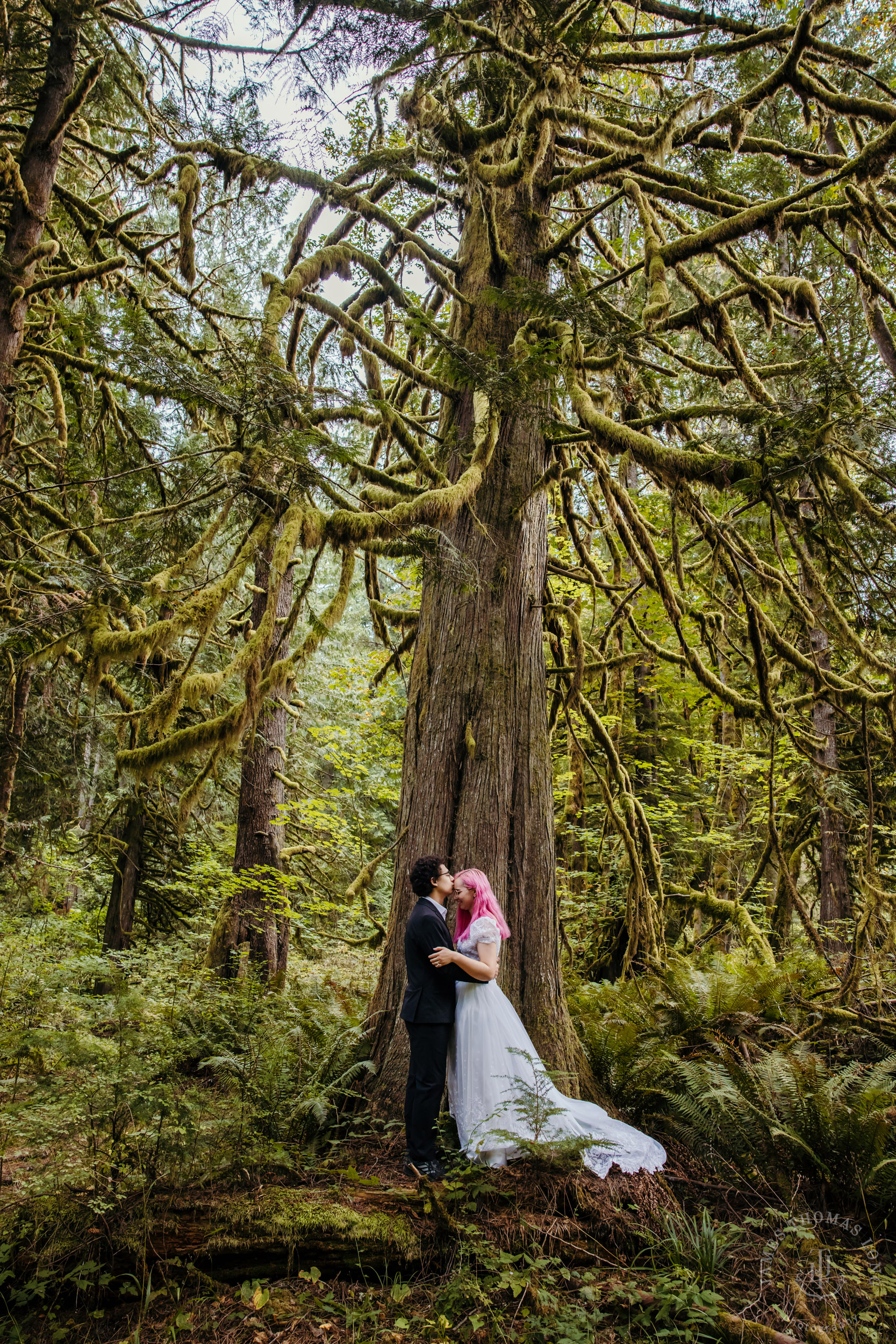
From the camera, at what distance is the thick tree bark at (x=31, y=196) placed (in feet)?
15.1

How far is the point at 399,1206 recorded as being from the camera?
3.58 meters

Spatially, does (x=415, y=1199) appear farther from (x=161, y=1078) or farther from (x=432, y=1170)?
(x=161, y=1078)

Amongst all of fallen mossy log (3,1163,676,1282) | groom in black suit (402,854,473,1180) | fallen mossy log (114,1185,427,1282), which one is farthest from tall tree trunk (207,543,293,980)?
fallen mossy log (114,1185,427,1282)

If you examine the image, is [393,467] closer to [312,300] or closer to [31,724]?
[312,300]

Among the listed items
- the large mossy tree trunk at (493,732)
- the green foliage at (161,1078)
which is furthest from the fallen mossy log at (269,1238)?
the large mossy tree trunk at (493,732)

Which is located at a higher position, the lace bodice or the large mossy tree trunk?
the large mossy tree trunk

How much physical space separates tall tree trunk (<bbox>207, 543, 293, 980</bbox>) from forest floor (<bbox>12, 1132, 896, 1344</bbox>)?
4.44m

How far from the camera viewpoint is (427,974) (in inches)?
162

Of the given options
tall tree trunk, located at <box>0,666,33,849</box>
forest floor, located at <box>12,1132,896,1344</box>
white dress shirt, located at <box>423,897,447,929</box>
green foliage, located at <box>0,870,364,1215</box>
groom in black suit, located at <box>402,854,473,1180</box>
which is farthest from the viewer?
tall tree trunk, located at <box>0,666,33,849</box>

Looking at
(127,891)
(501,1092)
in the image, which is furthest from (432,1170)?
(127,891)

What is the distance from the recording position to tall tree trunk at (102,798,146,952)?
8031 millimetres

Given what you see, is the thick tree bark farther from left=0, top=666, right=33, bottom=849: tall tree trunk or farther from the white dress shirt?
the white dress shirt

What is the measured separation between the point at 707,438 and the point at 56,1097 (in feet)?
16.1

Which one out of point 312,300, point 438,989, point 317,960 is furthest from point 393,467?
point 317,960
